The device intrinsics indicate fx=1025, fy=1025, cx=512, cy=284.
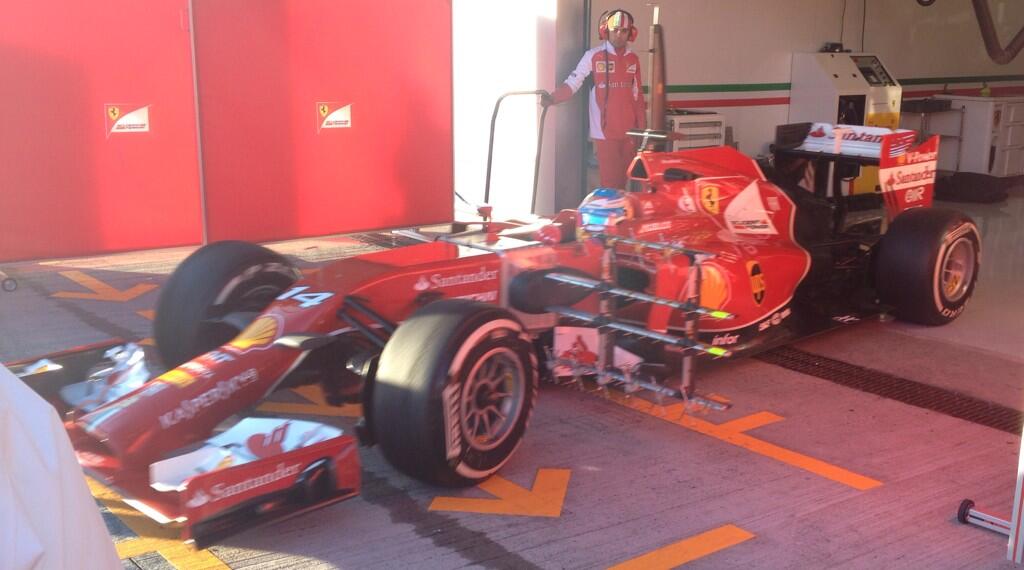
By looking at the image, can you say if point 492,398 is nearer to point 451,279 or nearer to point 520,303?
point 451,279

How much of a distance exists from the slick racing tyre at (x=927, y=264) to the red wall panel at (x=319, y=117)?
4412 mm

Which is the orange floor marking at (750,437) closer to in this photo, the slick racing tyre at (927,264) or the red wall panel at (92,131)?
→ the slick racing tyre at (927,264)

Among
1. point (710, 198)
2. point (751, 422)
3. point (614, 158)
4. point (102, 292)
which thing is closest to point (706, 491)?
point (751, 422)

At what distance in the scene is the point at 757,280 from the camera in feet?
17.7

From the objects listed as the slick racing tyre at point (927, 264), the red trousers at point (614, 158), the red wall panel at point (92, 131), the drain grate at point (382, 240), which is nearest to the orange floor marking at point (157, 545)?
the red wall panel at point (92, 131)

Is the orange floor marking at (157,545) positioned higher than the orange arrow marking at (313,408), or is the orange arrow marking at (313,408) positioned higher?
the orange arrow marking at (313,408)

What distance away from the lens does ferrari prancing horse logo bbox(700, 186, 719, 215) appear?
18.4ft

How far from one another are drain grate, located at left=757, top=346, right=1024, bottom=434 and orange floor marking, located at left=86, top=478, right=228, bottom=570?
11.4 feet

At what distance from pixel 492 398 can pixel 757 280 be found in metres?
1.98

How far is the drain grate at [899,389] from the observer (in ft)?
16.4

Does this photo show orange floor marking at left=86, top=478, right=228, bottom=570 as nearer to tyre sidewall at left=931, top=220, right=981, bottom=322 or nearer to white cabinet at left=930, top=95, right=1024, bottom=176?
tyre sidewall at left=931, top=220, right=981, bottom=322

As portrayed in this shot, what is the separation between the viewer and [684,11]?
10.6m

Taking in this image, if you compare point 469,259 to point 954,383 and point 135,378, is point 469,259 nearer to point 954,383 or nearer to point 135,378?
point 135,378

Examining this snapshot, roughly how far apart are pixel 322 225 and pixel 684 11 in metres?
4.51
